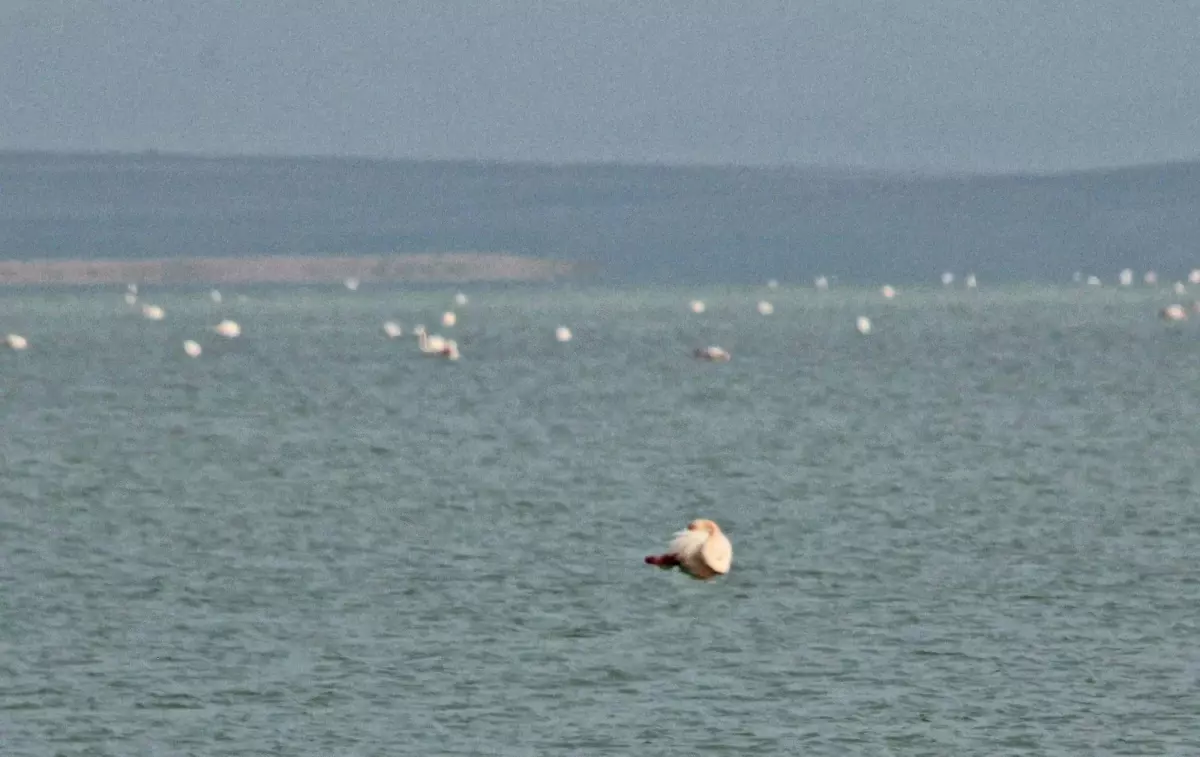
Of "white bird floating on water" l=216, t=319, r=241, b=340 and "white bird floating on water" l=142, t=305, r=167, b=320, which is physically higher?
"white bird floating on water" l=142, t=305, r=167, b=320

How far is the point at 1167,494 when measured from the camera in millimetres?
37594

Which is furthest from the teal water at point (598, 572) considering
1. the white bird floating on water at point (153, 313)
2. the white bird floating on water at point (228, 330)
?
the white bird floating on water at point (153, 313)

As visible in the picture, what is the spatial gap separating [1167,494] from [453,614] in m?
14.1

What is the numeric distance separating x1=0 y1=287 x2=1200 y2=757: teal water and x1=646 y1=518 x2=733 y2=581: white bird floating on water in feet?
0.63

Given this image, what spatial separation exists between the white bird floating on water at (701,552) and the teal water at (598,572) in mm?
193

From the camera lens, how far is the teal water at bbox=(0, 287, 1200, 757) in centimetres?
2159

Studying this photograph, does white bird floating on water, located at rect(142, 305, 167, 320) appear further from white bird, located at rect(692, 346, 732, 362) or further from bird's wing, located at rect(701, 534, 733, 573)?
bird's wing, located at rect(701, 534, 733, 573)

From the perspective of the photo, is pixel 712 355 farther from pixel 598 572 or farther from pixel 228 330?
pixel 598 572

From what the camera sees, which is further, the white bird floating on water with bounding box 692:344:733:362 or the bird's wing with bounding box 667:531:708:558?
the white bird floating on water with bounding box 692:344:733:362

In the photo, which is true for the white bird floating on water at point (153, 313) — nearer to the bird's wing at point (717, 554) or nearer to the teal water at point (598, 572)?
the teal water at point (598, 572)

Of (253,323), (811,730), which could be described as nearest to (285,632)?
(811,730)

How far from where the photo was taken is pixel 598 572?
29828 millimetres

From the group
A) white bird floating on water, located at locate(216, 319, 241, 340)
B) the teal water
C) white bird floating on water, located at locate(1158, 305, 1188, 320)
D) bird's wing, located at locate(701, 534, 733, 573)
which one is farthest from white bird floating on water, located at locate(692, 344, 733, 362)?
bird's wing, located at locate(701, 534, 733, 573)

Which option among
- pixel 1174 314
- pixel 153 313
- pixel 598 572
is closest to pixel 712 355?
pixel 1174 314
